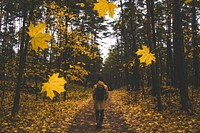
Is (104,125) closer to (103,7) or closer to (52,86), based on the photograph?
(52,86)

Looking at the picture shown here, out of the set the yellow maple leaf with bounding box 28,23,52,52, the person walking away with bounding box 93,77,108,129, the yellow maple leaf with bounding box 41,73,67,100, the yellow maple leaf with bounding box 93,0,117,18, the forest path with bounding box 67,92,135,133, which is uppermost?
the yellow maple leaf with bounding box 93,0,117,18

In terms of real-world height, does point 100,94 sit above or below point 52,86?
below

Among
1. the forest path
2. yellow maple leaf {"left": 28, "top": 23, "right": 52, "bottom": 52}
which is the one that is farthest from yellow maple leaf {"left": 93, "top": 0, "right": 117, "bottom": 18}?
the forest path

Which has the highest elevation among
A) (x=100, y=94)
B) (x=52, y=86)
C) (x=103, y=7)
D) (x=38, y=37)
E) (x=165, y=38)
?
(x=165, y=38)

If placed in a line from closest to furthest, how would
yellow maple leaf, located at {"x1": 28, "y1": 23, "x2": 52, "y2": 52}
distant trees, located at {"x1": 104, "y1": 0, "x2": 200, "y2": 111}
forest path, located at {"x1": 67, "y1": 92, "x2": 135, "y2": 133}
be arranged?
yellow maple leaf, located at {"x1": 28, "y1": 23, "x2": 52, "y2": 52} → forest path, located at {"x1": 67, "y1": 92, "x2": 135, "y2": 133} → distant trees, located at {"x1": 104, "y1": 0, "x2": 200, "y2": 111}

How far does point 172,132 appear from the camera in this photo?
7336 mm

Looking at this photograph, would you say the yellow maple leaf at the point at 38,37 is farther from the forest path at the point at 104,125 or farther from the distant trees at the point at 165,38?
the forest path at the point at 104,125

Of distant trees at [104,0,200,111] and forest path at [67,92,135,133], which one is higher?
distant trees at [104,0,200,111]

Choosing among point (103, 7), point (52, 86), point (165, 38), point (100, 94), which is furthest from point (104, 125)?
point (165, 38)

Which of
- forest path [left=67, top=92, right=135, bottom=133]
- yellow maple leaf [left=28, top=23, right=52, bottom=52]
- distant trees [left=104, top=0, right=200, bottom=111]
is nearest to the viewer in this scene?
yellow maple leaf [left=28, top=23, right=52, bottom=52]

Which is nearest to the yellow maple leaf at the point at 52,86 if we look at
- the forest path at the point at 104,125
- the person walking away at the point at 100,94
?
the forest path at the point at 104,125

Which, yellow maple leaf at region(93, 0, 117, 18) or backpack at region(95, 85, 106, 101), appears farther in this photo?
backpack at region(95, 85, 106, 101)

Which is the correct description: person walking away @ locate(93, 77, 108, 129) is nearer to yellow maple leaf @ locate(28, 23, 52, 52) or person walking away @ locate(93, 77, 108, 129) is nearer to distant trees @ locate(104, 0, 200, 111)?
distant trees @ locate(104, 0, 200, 111)

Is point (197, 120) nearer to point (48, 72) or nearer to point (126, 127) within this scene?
point (126, 127)
